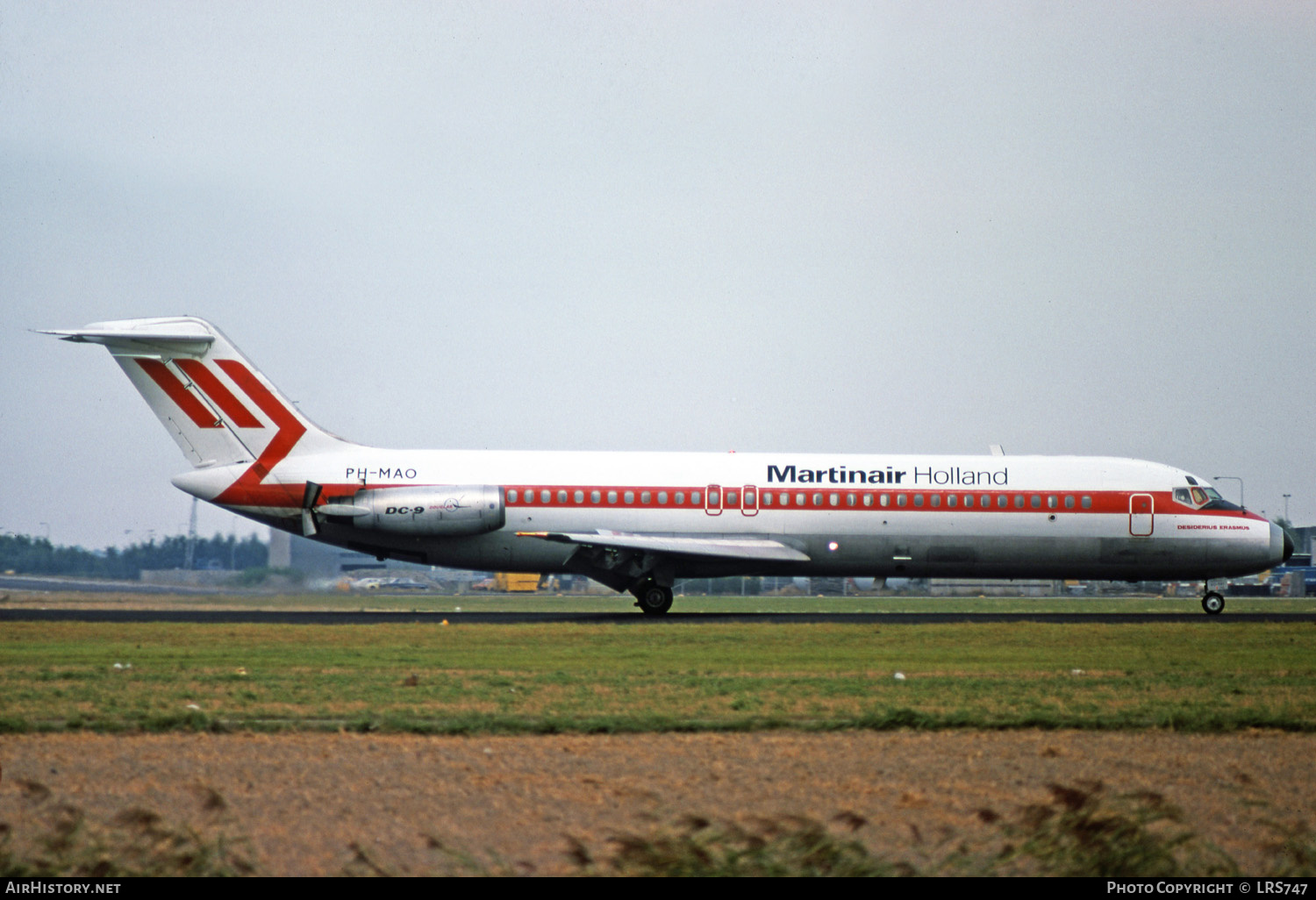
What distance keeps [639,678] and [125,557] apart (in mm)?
39769

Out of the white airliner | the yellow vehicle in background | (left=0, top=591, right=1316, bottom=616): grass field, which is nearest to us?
the white airliner

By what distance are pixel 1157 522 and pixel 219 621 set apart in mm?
21953

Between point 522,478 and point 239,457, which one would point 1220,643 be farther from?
point 239,457

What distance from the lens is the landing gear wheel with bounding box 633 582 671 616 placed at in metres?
31.7

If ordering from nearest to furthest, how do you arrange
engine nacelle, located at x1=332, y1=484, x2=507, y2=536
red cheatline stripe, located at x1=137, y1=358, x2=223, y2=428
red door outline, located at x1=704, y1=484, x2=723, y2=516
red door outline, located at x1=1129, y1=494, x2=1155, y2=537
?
engine nacelle, located at x1=332, y1=484, x2=507, y2=536 < red cheatline stripe, located at x1=137, y1=358, x2=223, y2=428 < red door outline, located at x1=704, y1=484, x2=723, y2=516 < red door outline, located at x1=1129, y1=494, x2=1155, y2=537

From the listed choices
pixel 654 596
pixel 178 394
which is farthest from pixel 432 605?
pixel 178 394

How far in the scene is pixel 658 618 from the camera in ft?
98.2

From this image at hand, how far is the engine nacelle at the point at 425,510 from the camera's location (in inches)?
1219

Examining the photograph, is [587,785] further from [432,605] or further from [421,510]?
[432,605]

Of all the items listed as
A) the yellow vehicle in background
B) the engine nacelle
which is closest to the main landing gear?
the engine nacelle

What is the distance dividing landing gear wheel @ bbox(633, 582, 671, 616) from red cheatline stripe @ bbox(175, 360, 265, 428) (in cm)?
985

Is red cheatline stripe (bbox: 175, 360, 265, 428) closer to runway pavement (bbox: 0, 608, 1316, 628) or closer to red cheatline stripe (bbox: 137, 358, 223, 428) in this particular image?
red cheatline stripe (bbox: 137, 358, 223, 428)

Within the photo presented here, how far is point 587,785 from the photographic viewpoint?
30.3ft

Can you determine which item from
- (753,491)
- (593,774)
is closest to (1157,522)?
(753,491)
